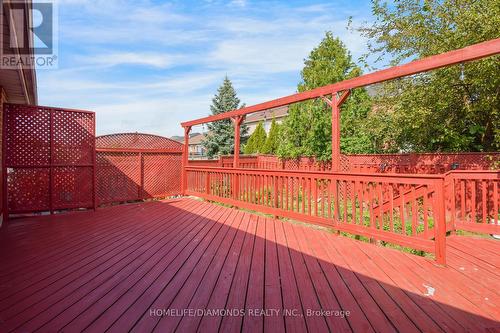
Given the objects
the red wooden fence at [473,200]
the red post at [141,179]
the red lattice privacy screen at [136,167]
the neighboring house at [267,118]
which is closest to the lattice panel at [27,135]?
the red lattice privacy screen at [136,167]

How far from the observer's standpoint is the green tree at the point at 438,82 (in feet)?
17.2

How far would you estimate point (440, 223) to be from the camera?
2.66 metres

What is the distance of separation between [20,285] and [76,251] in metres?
0.86

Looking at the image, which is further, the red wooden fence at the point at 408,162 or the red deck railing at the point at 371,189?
the red wooden fence at the point at 408,162

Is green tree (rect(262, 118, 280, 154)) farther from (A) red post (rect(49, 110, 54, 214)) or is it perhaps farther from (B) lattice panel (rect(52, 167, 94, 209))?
(A) red post (rect(49, 110, 54, 214))

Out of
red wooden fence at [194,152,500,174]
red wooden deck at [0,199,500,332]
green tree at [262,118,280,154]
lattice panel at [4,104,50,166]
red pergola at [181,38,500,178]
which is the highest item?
green tree at [262,118,280,154]

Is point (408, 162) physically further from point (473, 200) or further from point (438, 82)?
point (473, 200)

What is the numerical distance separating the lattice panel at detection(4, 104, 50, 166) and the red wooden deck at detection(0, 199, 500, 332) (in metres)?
1.58

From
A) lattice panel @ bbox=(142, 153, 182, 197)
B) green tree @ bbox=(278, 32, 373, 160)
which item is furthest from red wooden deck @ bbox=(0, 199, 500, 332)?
green tree @ bbox=(278, 32, 373, 160)

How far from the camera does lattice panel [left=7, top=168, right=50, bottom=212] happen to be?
4.68 metres

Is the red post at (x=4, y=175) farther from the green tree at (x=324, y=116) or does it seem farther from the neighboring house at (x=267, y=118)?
the neighboring house at (x=267, y=118)

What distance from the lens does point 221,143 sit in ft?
63.1

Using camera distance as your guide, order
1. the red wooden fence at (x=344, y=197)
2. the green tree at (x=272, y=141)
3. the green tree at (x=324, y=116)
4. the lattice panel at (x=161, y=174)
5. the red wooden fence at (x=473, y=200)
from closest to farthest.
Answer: the red wooden fence at (x=344, y=197) < the red wooden fence at (x=473, y=200) < the lattice panel at (x=161, y=174) < the green tree at (x=324, y=116) < the green tree at (x=272, y=141)

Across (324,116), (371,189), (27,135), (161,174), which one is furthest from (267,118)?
(371,189)
